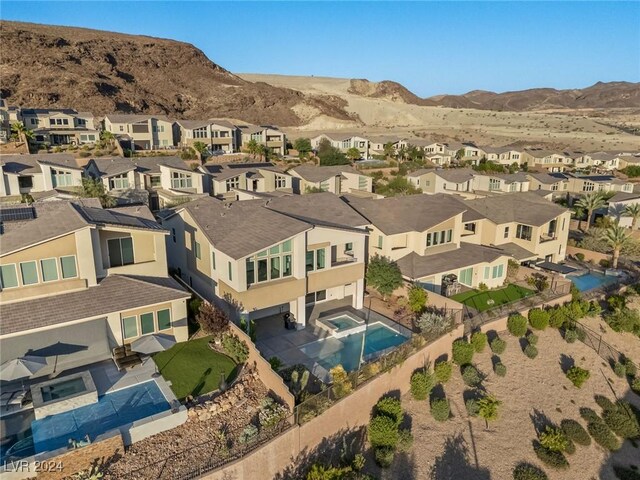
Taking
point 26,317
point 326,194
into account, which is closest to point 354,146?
point 326,194

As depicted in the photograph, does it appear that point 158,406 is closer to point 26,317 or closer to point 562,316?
point 26,317

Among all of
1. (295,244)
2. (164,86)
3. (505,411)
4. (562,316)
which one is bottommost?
(505,411)

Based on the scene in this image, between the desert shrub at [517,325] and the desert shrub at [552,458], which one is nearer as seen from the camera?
the desert shrub at [552,458]

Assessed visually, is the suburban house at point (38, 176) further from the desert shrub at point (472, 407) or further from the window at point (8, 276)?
the desert shrub at point (472, 407)

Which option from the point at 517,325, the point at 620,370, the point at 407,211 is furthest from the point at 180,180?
the point at 620,370

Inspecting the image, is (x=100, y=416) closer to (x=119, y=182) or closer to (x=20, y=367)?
(x=20, y=367)

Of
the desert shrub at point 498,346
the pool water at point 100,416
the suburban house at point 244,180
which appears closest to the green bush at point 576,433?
the desert shrub at point 498,346
